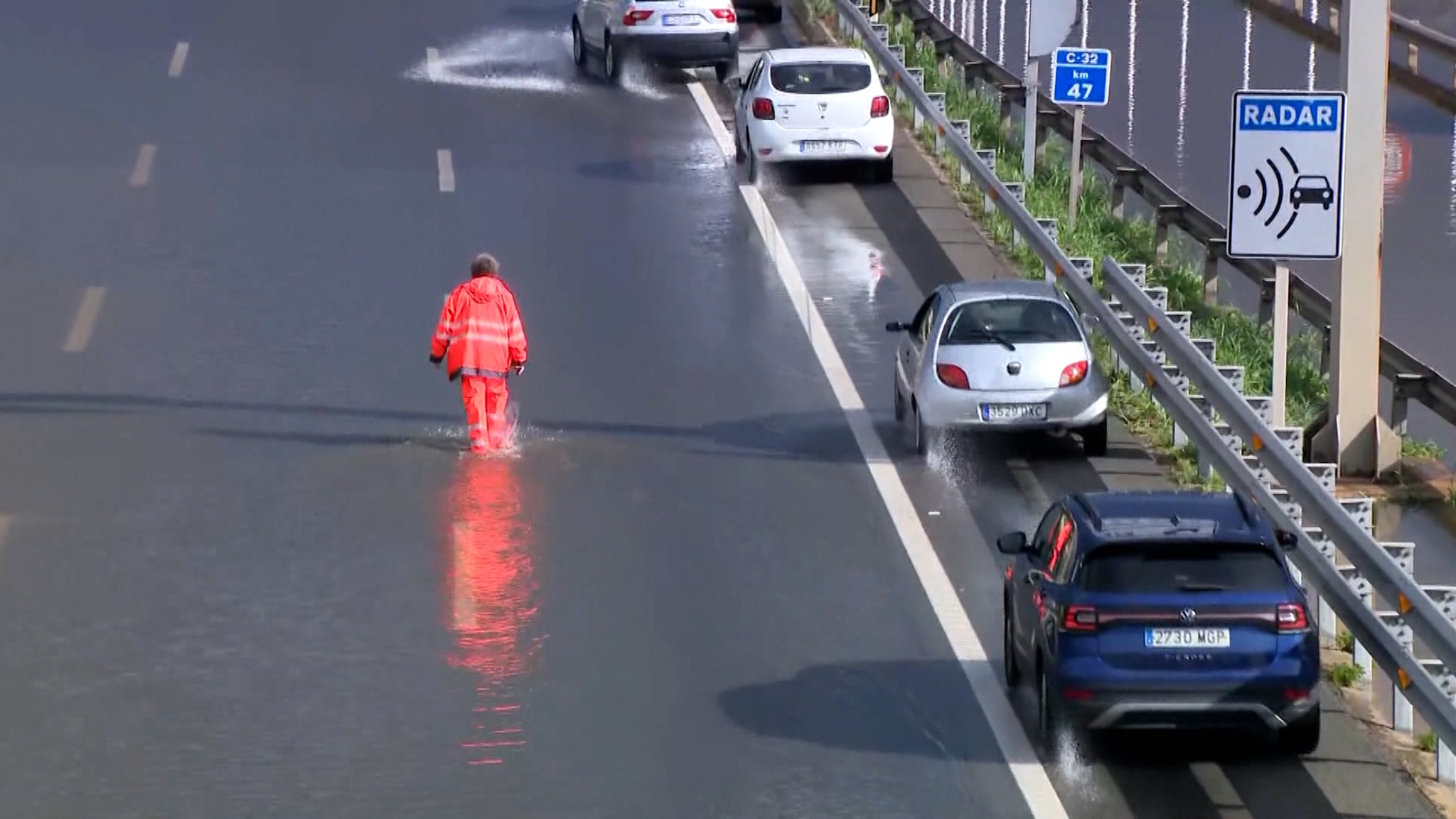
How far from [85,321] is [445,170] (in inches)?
285

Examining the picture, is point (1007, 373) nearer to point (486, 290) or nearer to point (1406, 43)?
point (486, 290)

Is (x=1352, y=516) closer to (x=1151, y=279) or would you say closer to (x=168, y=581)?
(x=168, y=581)

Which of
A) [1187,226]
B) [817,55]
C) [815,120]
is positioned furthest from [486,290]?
[817,55]

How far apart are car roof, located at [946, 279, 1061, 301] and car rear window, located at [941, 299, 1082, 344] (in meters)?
0.07

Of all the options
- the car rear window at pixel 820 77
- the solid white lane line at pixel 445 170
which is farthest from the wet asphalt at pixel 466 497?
the car rear window at pixel 820 77

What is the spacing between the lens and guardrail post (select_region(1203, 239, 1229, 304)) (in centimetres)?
2786

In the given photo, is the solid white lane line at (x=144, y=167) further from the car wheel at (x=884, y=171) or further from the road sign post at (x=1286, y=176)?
the road sign post at (x=1286, y=176)

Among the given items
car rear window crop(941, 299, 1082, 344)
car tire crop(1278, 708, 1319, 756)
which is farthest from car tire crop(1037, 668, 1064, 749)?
car rear window crop(941, 299, 1082, 344)

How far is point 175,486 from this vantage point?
19.3 meters

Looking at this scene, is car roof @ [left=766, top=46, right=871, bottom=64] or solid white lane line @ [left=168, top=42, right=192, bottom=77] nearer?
car roof @ [left=766, top=46, right=871, bottom=64]

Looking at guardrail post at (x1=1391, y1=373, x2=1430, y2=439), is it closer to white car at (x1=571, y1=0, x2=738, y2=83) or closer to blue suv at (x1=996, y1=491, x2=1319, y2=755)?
blue suv at (x1=996, y1=491, x2=1319, y2=755)

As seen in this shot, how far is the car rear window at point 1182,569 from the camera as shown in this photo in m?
13.1

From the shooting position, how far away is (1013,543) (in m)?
14.6

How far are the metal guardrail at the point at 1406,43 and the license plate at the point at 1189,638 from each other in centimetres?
3171
